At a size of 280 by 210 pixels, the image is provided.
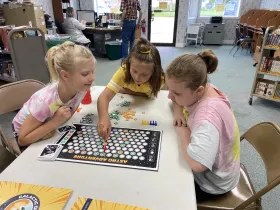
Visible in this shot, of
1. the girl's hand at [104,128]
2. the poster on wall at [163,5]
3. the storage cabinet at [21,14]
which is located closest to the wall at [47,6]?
the storage cabinet at [21,14]

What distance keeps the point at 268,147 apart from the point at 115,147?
685mm

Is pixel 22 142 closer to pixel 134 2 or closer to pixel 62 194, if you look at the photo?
pixel 62 194

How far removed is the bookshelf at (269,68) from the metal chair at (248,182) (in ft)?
6.64

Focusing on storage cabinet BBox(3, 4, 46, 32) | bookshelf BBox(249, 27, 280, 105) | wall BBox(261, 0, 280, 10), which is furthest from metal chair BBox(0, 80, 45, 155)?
wall BBox(261, 0, 280, 10)

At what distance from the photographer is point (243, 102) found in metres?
2.99

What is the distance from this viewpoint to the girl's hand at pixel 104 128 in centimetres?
91

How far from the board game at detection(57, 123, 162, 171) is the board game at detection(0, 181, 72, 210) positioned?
0.47 feet

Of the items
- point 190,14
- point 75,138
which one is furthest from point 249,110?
point 190,14

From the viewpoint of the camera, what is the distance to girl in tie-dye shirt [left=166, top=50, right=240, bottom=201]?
28.5 inches

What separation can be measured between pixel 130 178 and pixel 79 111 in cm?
59

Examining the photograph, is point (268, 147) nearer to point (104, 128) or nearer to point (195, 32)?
point (104, 128)

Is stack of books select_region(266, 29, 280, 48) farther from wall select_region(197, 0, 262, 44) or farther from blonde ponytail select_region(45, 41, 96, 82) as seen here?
wall select_region(197, 0, 262, 44)

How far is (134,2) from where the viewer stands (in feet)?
14.3

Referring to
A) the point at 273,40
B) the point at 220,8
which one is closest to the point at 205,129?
the point at 273,40
